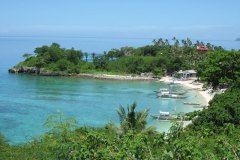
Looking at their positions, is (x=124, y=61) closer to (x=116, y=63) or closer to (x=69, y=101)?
(x=116, y=63)

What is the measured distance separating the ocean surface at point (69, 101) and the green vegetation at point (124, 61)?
5978mm

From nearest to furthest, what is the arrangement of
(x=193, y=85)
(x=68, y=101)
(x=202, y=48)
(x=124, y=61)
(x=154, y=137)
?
(x=154, y=137) < (x=68, y=101) < (x=193, y=85) < (x=124, y=61) < (x=202, y=48)

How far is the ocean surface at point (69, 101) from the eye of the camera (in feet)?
98.8

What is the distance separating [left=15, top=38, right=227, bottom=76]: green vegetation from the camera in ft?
205

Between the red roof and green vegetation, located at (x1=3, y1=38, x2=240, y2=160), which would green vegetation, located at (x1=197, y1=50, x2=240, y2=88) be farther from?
the red roof

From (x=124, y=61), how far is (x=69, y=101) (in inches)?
1044

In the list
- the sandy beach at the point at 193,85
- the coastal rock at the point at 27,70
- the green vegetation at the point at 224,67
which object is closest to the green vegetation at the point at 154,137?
the green vegetation at the point at 224,67

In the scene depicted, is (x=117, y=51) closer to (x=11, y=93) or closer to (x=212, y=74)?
(x=11, y=93)

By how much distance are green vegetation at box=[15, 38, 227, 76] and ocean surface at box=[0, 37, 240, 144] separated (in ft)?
19.6

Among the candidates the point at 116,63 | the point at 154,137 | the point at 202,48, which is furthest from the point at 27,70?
the point at 154,137

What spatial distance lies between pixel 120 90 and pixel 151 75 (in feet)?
44.2

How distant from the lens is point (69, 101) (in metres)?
40.8

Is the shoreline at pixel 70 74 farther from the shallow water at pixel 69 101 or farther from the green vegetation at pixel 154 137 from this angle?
the green vegetation at pixel 154 137

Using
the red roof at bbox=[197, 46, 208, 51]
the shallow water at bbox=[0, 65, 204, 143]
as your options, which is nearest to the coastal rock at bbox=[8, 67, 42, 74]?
the shallow water at bbox=[0, 65, 204, 143]
